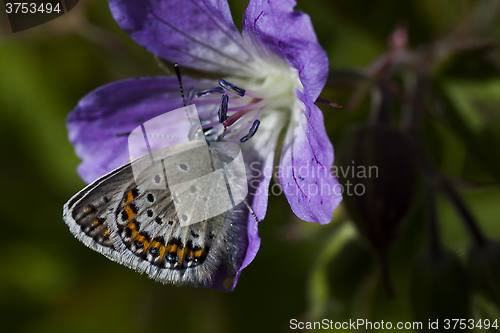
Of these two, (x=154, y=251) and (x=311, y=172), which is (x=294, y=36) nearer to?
(x=311, y=172)

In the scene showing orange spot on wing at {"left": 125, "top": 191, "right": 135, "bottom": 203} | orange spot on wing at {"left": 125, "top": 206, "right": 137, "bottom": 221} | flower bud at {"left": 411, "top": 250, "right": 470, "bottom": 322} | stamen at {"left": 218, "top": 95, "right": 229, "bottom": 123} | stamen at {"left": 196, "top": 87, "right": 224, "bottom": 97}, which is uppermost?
stamen at {"left": 196, "top": 87, "right": 224, "bottom": 97}

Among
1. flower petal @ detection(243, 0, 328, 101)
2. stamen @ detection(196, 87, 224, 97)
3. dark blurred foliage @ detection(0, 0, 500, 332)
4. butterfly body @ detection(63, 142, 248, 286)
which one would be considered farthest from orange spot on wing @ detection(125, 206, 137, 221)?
dark blurred foliage @ detection(0, 0, 500, 332)

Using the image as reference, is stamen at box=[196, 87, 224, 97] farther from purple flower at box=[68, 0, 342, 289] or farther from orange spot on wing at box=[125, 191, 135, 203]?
orange spot on wing at box=[125, 191, 135, 203]

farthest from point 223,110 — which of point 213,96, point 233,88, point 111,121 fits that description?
point 111,121

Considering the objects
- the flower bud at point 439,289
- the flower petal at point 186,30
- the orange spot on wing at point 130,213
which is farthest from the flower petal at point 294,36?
the flower bud at point 439,289

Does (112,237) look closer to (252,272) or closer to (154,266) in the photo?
(154,266)

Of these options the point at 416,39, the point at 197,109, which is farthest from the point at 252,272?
the point at 416,39

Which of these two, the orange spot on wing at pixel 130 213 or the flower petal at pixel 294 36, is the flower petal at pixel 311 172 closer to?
the flower petal at pixel 294 36

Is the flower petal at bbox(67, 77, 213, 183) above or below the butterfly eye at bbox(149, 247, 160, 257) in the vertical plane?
above
